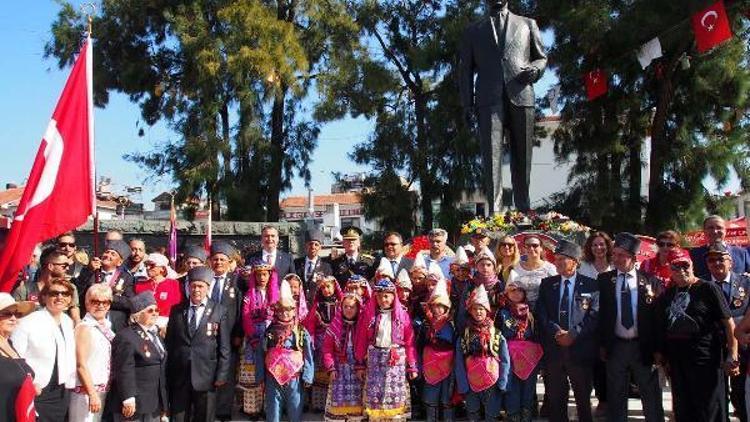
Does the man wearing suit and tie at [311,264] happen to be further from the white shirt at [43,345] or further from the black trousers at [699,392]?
the black trousers at [699,392]

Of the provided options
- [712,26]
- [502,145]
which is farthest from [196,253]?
[712,26]

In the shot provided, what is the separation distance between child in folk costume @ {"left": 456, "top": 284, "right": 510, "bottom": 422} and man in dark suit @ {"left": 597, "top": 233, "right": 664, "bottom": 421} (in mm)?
744

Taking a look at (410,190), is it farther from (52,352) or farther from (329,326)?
(52,352)

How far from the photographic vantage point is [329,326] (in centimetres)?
572

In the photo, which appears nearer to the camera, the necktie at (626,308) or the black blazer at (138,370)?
the black blazer at (138,370)

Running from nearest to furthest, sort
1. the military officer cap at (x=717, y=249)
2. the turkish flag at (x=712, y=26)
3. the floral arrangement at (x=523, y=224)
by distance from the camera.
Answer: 1. the military officer cap at (x=717, y=249)
2. the floral arrangement at (x=523, y=224)
3. the turkish flag at (x=712, y=26)

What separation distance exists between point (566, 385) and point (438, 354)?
3.17 ft

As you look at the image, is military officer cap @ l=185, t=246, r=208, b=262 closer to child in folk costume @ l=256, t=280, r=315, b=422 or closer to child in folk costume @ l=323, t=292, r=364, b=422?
child in folk costume @ l=256, t=280, r=315, b=422

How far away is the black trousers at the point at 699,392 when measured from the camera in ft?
15.2

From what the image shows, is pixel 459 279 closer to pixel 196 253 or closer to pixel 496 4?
pixel 196 253

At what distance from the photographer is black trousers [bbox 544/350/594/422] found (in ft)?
17.0

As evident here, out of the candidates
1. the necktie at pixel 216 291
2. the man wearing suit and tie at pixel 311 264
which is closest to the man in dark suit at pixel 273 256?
the man wearing suit and tie at pixel 311 264

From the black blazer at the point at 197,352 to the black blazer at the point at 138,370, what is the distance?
218 millimetres

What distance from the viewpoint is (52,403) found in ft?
13.9
